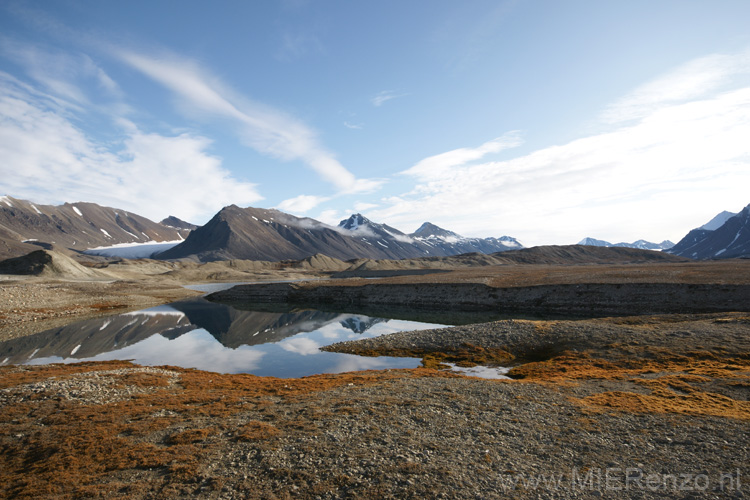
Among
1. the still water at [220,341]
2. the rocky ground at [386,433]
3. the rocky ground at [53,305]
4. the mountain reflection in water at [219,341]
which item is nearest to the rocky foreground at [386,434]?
the rocky ground at [386,433]

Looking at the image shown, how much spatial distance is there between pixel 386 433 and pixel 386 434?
0.36 feet

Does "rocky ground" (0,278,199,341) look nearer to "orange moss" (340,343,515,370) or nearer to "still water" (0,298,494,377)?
"still water" (0,298,494,377)

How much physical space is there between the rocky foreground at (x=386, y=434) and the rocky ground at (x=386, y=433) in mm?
74

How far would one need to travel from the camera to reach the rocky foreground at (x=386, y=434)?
11.0 meters

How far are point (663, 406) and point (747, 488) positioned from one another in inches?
279

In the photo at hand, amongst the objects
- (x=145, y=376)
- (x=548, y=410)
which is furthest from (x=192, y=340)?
(x=548, y=410)

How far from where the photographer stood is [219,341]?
148ft

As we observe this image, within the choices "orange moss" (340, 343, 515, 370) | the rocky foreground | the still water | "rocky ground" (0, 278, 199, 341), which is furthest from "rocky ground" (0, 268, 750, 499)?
"rocky ground" (0, 278, 199, 341)

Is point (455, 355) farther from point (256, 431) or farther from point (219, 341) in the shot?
point (219, 341)

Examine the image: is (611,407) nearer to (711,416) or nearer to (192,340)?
(711,416)

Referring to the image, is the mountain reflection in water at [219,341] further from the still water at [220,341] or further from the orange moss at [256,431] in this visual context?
the orange moss at [256,431]

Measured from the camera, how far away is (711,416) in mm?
15211

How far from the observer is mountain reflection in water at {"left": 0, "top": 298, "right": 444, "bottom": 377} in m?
33.1

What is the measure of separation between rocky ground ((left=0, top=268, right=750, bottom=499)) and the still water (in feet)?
22.3
